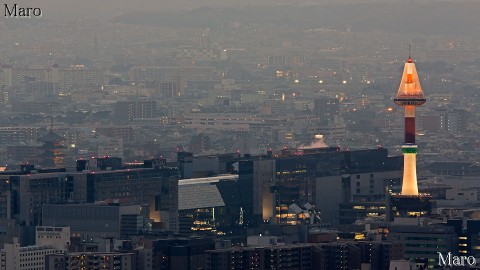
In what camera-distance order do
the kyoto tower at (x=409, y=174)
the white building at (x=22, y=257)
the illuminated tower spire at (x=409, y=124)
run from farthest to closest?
the illuminated tower spire at (x=409, y=124), the kyoto tower at (x=409, y=174), the white building at (x=22, y=257)

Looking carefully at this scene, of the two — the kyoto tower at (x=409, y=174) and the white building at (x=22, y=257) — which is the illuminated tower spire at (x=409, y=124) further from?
the white building at (x=22, y=257)

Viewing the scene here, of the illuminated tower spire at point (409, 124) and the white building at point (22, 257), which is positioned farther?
the illuminated tower spire at point (409, 124)

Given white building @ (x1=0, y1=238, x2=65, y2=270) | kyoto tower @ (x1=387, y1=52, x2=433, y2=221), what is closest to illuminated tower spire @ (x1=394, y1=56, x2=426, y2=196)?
kyoto tower @ (x1=387, y1=52, x2=433, y2=221)

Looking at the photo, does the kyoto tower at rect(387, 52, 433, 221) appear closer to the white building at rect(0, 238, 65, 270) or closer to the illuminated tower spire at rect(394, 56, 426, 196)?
the illuminated tower spire at rect(394, 56, 426, 196)

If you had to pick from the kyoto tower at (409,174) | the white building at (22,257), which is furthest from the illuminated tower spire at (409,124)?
the white building at (22,257)

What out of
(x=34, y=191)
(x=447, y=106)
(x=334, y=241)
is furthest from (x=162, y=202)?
(x=447, y=106)

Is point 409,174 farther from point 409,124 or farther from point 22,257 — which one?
point 22,257

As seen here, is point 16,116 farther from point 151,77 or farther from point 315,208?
point 315,208

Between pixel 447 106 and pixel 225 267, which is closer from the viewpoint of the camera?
pixel 225 267
